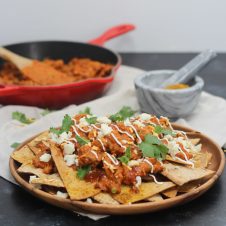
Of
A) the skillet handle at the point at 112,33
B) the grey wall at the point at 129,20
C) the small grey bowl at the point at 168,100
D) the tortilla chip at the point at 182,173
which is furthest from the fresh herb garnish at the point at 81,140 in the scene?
the grey wall at the point at 129,20

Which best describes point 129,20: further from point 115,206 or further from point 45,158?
point 115,206

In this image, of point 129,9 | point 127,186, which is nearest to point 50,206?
point 127,186

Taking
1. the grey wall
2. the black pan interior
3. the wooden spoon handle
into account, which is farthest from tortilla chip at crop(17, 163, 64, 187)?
the grey wall

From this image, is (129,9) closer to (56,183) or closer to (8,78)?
(8,78)

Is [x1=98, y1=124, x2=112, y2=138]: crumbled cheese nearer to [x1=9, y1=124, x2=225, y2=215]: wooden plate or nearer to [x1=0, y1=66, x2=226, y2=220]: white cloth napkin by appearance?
[x1=9, y1=124, x2=225, y2=215]: wooden plate

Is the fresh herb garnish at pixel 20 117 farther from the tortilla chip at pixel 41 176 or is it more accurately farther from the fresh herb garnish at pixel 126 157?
the fresh herb garnish at pixel 126 157

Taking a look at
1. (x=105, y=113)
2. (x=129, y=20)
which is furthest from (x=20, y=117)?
(x=129, y=20)
